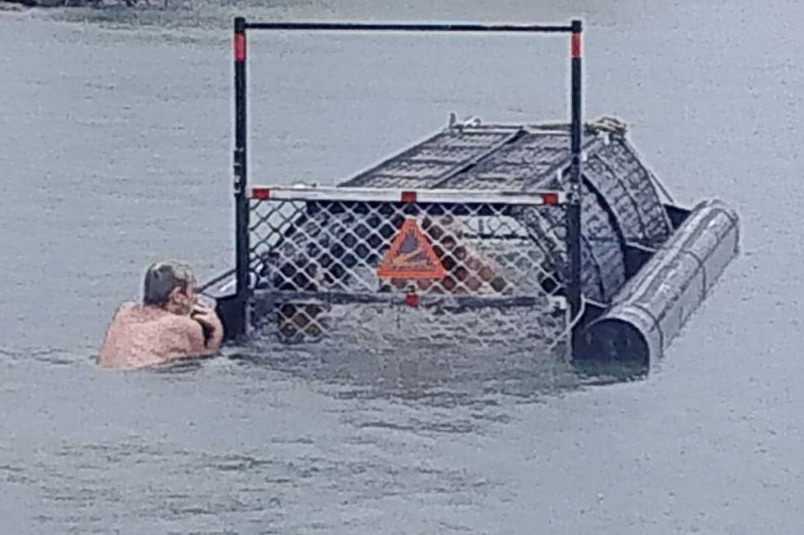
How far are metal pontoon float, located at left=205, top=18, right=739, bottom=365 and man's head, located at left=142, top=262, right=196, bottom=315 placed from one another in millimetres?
412

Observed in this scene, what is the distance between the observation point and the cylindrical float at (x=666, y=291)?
12773 mm

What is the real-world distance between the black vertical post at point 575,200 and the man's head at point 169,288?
6.66ft

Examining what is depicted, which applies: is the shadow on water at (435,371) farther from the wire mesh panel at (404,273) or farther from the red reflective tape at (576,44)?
the red reflective tape at (576,44)

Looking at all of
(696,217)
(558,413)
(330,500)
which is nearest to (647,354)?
(558,413)

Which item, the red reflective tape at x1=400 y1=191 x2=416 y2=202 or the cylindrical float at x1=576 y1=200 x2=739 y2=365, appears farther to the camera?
the red reflective tape at x1=400 y1=191 x2=416 y2=202

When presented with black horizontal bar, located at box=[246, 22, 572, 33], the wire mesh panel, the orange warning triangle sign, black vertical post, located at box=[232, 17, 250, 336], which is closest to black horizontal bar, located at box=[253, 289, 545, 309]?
the wire mesh panel

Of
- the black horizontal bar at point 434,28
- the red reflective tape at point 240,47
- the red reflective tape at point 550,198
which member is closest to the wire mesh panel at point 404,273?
the red reflective tape at point 550,198

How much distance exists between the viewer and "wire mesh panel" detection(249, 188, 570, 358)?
13.0 meters

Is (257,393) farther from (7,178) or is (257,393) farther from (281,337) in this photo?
(7,178)

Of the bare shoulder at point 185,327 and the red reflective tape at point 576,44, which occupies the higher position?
the red reflective tape at point 576,44

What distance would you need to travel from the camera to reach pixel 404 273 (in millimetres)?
12977

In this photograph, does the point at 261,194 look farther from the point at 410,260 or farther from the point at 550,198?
the point at 550,198

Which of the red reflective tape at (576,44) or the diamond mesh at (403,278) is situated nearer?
the red reflective tape at (576,44)

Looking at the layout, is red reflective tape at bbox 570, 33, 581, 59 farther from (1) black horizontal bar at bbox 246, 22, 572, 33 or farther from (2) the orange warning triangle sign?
(2) the orange warning triangle sign
